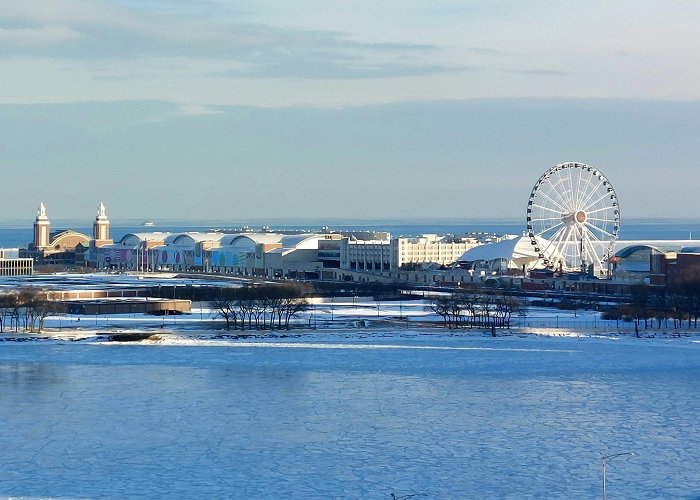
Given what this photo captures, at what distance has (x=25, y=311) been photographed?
42.2 m

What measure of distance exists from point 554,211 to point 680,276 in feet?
44.3

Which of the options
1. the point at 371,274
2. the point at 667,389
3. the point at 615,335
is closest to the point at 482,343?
the point at 615,335

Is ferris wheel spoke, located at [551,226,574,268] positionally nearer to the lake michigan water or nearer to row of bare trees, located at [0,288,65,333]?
row of bare trees, located at [0,288,65,333]

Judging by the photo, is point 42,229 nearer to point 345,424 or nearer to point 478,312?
point 478,312

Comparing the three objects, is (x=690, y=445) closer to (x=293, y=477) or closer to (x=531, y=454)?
(x=531, y=454)

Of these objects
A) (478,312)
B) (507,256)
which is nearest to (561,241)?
(507,256)

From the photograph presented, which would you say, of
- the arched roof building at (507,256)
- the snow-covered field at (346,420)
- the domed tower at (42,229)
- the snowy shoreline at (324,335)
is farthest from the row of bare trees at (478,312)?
the domed tower at (42,229)

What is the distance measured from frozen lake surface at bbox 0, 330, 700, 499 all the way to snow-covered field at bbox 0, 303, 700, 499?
49 mm

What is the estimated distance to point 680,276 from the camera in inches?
2079

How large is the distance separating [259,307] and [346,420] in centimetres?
2454

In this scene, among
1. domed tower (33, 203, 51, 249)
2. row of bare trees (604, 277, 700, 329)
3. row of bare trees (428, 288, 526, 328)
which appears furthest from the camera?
domed tower (33, 203, 51, 249)

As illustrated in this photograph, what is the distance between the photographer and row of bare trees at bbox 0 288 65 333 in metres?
37.3

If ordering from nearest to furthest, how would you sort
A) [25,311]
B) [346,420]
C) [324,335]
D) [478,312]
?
[346,420], [324,335], [25,311], [478,312]

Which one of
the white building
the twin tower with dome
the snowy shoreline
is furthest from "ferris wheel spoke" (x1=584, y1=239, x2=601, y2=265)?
the twin tower with dome
